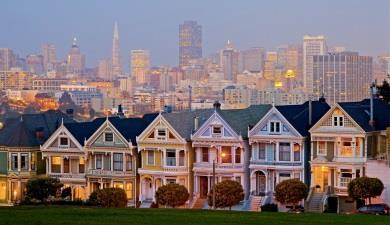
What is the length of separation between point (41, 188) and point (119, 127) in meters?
5.03

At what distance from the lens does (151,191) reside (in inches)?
1988

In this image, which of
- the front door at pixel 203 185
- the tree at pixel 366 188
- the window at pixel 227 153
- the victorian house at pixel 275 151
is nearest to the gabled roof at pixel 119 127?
the front door at pixel 203 185

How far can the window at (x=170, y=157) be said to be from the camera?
163 ft

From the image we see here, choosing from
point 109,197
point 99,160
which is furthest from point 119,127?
point 109,197

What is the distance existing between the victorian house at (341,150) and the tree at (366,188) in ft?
5.70

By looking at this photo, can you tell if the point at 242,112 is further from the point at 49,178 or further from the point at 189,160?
the point at 49,178

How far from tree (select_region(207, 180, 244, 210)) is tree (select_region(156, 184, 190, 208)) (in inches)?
52.3

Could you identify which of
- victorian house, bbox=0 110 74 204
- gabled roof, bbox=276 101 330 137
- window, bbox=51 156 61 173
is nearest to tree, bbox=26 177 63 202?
window, bbox=51 156 61 173

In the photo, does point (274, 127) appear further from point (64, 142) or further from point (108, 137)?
point (64, 142)

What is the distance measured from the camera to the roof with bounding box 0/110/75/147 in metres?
54.1

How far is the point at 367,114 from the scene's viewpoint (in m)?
47.3

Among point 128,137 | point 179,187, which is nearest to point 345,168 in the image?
point 179,187

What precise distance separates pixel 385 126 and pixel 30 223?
2422cm

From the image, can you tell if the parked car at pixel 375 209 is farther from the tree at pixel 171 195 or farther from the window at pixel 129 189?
the window at pixel 129 189
